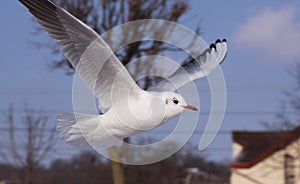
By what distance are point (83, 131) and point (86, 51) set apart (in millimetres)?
454

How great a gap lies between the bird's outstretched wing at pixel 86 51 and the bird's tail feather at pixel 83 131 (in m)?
0.16

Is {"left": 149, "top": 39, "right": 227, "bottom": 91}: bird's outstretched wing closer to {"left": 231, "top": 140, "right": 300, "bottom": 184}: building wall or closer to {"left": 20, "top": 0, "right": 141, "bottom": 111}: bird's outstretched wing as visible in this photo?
{"left": 20, "top": 0, "right": 141, "bottom": 111}: bird's outstretched wing

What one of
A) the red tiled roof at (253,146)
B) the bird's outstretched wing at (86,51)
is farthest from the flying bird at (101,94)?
the red tiled roof at (253,146)

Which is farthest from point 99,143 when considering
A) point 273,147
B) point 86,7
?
point 273,147

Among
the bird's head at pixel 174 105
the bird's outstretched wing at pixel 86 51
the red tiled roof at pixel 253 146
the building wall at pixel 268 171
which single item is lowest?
the bird's head at pixel 174 105

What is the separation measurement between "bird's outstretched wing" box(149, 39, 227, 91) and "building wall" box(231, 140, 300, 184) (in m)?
10.4

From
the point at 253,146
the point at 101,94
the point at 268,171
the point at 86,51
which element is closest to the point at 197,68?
the point at 101,94

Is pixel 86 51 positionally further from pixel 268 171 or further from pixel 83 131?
pixel 268 171

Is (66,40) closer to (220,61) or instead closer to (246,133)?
(220,61)

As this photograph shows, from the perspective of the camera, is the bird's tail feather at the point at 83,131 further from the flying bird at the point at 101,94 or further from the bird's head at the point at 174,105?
the bird's head at the point at 174,105

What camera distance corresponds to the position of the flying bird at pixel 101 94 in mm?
4414

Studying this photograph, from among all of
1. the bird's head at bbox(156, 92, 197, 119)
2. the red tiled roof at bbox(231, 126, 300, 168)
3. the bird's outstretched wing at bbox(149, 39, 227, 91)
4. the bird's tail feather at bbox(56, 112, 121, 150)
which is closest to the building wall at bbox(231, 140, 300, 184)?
the red tiled roof at bbox(231, 126, 300, 168)

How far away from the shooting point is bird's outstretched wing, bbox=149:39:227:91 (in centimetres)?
523

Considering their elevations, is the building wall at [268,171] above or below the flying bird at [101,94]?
above
